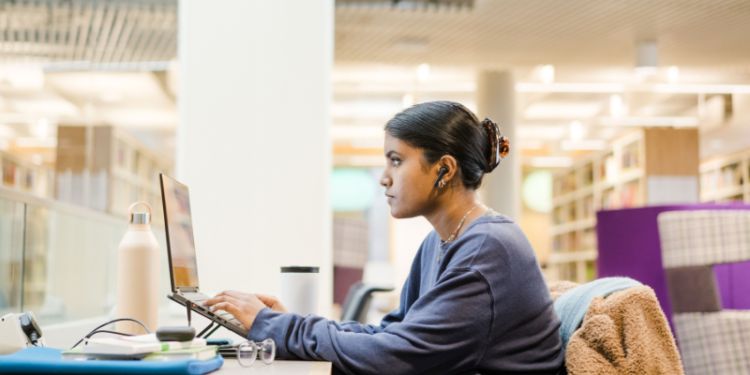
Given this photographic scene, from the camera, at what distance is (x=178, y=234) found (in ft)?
5.78

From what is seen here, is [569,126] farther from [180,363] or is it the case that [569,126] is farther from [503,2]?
[180,363]

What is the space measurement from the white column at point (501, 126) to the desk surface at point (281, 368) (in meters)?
6.98

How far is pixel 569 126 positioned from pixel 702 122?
349cm

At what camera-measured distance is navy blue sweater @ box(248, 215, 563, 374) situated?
57.7 inches

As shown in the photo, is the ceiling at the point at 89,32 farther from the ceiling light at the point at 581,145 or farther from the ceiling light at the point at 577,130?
the ceiling light at the point at 581,145

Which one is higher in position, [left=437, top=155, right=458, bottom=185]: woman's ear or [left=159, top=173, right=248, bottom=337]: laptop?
[left=437, top=155, right=458, bottom=185]: woman's ear

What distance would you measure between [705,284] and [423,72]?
5.92 m

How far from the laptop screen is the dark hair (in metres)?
0.42

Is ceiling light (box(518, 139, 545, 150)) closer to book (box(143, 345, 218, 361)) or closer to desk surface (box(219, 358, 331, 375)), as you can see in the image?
desk surface (box(219, 358, 331, 375))

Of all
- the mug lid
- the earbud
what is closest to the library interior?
the mug lid

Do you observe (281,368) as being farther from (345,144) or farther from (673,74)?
(345,144)

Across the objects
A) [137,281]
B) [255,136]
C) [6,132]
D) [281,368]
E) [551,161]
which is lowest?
[281,368]

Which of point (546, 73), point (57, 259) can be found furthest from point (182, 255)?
point (546, 73)

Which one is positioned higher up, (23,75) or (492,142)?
(23,75)
